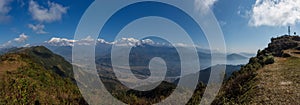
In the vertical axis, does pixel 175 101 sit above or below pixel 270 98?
below

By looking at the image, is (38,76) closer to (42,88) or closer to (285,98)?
(42,88)

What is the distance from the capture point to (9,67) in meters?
95.5

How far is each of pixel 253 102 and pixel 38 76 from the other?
286ft

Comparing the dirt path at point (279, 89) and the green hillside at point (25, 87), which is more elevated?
the dirt path at point (279, 89)

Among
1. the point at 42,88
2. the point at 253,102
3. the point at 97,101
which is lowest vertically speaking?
the point at 97,101

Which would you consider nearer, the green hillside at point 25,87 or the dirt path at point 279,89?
the dirt path at point 279,89

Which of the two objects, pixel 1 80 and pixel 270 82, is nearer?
pixel 270 82

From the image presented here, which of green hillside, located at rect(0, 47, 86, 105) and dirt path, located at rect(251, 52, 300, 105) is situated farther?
green hillside, located at rect(0, 47, 86, 105)

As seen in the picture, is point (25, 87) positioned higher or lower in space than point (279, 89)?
lower

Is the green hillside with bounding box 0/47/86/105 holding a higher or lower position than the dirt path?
lower

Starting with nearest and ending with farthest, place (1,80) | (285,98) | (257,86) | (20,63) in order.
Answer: (285,98), (257,86), (1,80), (20,63)

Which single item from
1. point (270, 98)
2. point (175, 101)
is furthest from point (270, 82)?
point (175, 101)

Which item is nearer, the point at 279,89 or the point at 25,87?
the point at 279,89

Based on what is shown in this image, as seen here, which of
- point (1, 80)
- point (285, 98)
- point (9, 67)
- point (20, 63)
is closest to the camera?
point (285, 98)
